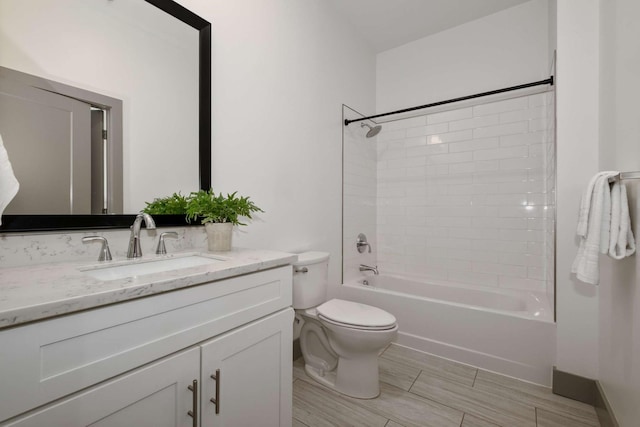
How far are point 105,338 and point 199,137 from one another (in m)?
1.09

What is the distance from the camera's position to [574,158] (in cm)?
169

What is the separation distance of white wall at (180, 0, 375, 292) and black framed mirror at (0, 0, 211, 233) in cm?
6

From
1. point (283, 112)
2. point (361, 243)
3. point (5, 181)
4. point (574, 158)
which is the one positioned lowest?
point (361, 243)

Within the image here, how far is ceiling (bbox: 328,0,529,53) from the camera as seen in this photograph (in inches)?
95.4

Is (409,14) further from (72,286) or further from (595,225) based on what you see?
(72,286)

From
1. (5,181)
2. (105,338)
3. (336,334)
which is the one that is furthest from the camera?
(336,334)

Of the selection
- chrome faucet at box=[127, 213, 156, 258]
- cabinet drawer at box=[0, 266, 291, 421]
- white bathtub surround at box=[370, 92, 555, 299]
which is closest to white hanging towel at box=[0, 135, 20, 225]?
chrome faucet at box=[127, 213, 156, 258]

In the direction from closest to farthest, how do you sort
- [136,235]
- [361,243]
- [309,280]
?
[136,235] → [309,280] → [361,243]

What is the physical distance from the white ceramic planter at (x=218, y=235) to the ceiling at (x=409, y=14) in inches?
85.9

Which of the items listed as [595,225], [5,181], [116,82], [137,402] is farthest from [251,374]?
[595,225]

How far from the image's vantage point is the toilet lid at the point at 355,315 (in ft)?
5.33

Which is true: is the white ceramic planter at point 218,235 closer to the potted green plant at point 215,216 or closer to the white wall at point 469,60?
the potted green plant at point 215,216

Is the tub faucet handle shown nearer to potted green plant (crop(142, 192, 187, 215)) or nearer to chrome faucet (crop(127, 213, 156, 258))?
potted green plant (crop(142, 192, 187, 215))

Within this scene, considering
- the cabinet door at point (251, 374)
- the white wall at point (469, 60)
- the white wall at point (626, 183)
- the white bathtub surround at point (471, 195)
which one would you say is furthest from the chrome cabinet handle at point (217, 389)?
the white wall at point (469, 60)
